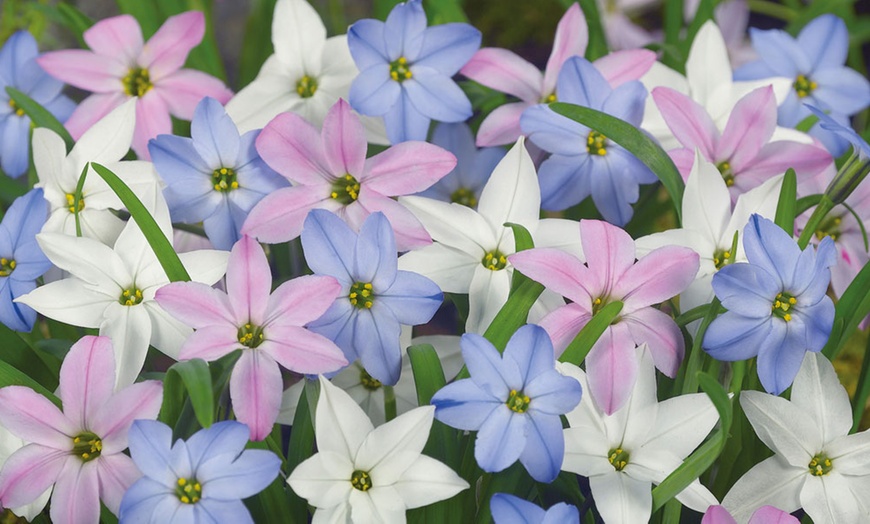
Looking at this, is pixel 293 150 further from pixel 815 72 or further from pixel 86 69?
pixel 815 72

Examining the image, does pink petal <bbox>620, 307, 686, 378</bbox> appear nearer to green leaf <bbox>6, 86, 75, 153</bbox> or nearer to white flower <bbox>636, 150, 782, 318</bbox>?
white flower <bbox>636, 150, 782, 318</bbox>

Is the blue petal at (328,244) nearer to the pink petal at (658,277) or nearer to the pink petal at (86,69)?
the pink petal at (658,277)

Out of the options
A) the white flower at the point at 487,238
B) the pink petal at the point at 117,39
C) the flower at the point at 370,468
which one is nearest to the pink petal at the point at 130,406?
the flower at the point at 370,468

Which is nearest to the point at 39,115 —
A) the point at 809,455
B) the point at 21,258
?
the point at 21,258

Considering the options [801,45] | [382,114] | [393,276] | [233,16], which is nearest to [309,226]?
[393,276]

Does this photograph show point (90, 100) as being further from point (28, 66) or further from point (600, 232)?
point (600, 232)

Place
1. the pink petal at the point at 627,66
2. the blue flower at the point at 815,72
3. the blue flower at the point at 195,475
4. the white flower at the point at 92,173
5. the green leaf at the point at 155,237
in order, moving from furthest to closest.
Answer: the blue flower at the point at 815,72 → the pink petal at the point at 627,66 → the white flower at the point at 92,173 → the green leaf at the point at 155,237 → the blue flower at the point at 195,475

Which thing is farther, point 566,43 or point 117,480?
point 566,43
